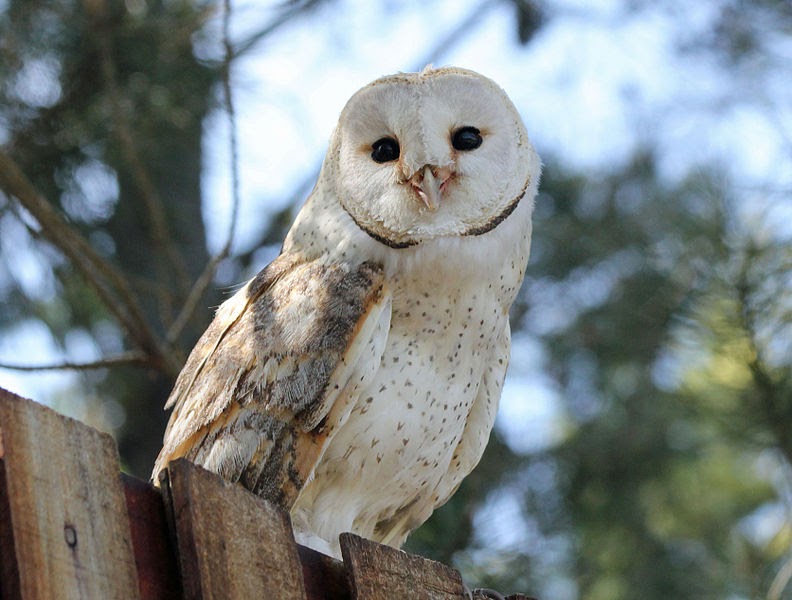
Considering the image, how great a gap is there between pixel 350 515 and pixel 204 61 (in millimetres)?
3138

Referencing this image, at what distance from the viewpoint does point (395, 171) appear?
294 cm

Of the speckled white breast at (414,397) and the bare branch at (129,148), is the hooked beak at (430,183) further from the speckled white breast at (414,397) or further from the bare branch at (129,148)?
the bare branch at (129,148)

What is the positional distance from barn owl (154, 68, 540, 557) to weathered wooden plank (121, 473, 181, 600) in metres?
0.94

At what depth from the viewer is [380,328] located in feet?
9.20

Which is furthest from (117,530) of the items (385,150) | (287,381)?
(385,150)

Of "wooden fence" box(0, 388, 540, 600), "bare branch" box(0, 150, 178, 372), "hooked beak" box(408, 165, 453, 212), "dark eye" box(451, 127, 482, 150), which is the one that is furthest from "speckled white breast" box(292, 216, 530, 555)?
"bare branch" box(0, 150, 178, 372)

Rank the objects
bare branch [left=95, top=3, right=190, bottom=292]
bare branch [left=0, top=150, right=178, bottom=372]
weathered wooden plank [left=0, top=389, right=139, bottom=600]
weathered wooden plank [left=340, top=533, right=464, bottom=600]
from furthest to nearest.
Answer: bare branch [left=95, top=3, right=190, bottom=292] → bare branch [left=0, top=150, right=178, bottom=372] → weathered wooden plank [left=340, top=533, right=464, bottom=600] → weathered wooden plank [left=0, top=389, right=139, bottom=600]

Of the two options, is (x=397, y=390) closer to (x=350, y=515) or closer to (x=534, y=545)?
(x=350, y=515)

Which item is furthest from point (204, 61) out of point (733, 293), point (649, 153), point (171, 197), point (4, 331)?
point (649, 153)

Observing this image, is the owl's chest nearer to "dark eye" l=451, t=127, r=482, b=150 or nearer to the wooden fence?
"dark eye" l=451, t=127, r=482, b=150

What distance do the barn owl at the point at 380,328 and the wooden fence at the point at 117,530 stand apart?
2.70ft

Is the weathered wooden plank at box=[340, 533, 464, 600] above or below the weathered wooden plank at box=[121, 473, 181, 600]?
below

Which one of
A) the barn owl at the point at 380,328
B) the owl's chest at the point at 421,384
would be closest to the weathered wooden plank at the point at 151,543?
the barn owl at the point at 380,328

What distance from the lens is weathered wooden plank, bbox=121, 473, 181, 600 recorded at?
1677 mm
